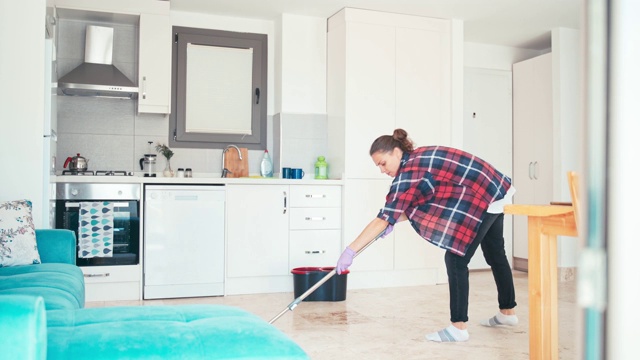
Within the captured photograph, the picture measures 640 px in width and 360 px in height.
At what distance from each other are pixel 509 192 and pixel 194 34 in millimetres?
3046

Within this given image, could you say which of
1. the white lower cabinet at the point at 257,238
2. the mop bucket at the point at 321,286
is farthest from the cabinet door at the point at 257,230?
the mop bucket at the point at 321,286

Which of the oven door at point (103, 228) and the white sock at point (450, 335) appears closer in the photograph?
the white sock at point (450, 335)

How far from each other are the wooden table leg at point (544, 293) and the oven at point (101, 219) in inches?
111

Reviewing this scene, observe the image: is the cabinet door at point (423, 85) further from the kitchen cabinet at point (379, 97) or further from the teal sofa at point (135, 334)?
the teal sofa at point (135, 334)

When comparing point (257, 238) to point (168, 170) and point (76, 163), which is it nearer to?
point (168, 170)

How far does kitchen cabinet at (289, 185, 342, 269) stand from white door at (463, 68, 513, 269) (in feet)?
5.98

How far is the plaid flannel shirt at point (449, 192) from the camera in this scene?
2984 mm

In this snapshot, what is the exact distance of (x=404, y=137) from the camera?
3127 millimetres

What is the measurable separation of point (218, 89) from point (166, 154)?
72 centimetres

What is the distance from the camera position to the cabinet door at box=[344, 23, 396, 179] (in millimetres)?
4988

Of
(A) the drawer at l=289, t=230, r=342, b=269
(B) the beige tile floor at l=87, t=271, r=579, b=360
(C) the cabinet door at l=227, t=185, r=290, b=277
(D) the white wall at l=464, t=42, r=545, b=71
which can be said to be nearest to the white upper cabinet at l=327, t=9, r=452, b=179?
(A) the drawer at l=289, t=230, r=342, b=269

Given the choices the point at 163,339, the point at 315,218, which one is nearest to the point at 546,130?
the point at 315,218

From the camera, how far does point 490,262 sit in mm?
3385

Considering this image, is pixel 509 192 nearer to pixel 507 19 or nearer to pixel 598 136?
pixel 507 19
